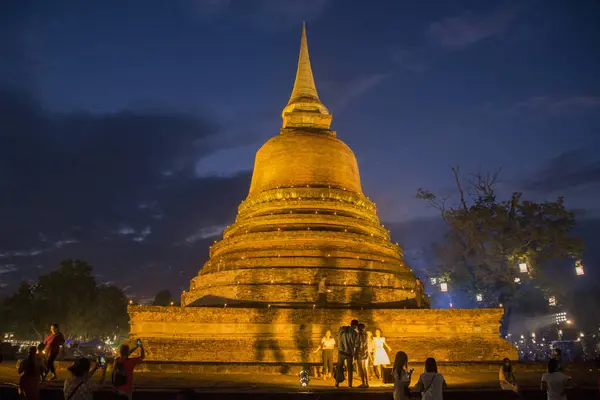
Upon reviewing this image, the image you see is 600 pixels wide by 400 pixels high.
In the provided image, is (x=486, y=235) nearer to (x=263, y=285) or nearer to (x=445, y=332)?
(x=445, y=332)

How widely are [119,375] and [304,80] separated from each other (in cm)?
2405

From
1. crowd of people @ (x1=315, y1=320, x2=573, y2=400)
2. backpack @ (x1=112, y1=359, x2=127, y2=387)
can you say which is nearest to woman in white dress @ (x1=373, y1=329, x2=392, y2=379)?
crowd of people @ (x1=315, y1=320, x2=573, y2=400)

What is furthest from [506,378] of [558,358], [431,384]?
[431,384]

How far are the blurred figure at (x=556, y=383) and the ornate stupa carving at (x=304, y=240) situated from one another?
40.3 ft

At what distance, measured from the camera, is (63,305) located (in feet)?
141

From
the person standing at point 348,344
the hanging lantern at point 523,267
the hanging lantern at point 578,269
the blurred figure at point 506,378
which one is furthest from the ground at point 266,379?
the hanging lantern at point 578,269

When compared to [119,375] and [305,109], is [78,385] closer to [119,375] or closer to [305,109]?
[119,375]

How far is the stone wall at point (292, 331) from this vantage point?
17031 mm

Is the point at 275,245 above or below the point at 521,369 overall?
above

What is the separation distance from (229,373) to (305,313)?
369cm

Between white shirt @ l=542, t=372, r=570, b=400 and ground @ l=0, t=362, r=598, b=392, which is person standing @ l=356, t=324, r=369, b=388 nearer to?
ground @ l=0, t=362, r=598, b=392

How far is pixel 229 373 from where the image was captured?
48.5ft

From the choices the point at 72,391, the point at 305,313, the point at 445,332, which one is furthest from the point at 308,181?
the point at 72,391

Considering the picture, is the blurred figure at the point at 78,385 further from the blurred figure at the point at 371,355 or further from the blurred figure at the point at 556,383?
the blurred figure at the point at 371,355
